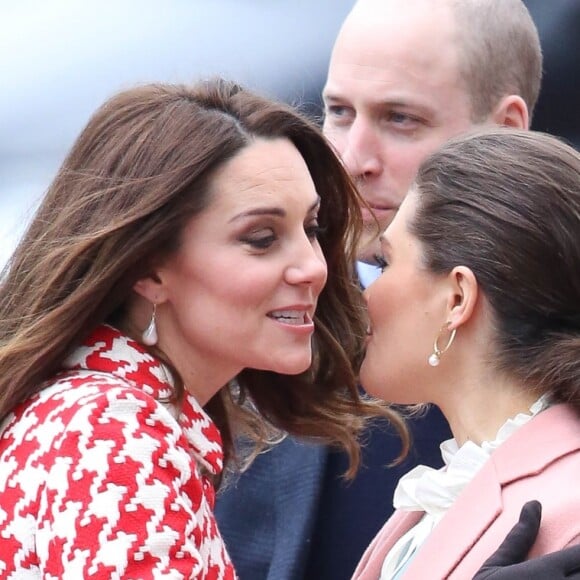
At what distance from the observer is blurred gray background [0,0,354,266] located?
4.78 m

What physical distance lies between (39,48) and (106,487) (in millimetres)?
3152

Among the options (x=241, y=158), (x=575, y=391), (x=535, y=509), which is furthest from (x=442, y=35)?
(x=535, y=509)

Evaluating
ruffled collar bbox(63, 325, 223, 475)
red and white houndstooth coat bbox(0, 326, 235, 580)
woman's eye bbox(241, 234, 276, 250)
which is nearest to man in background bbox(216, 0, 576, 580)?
woman's eye bbox(241, 234, 276, 250)

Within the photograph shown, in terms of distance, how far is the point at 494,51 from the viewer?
3.62 meters

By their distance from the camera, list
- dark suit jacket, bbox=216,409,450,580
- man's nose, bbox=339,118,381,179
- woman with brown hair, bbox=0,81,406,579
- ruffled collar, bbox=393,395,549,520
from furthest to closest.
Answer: man's nose, bbox=339,118,381,179 → dark suit jacket, bbox=216,409,450,580 → ruffled collar, bbox=393,395,549,520 → woman with brown hair, bbox=0,81,406,579

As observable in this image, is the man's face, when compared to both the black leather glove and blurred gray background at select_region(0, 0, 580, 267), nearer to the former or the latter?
blurred gray background at select_region(0, 0, 580, 267)

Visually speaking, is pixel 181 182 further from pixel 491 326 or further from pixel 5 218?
pixel 5 218

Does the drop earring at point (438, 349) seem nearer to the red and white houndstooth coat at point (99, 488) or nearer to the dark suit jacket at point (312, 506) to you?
the red and white houndstooth coat at point (99, 488)

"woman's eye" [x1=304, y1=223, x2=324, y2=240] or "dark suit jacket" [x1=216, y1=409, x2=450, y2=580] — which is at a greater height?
"woman's eye" [x1=304, y1=223, x2=324, y2=240]

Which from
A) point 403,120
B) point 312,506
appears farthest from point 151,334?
point 403,120

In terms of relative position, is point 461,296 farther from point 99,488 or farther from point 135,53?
point 135,53

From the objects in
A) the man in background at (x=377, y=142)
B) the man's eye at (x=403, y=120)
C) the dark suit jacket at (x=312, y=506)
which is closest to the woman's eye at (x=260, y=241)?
the man in background at (x=377, y=142)

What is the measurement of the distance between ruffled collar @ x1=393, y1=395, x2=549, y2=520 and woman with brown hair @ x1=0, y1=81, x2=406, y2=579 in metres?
0.31

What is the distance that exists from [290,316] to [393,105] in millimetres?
1110
